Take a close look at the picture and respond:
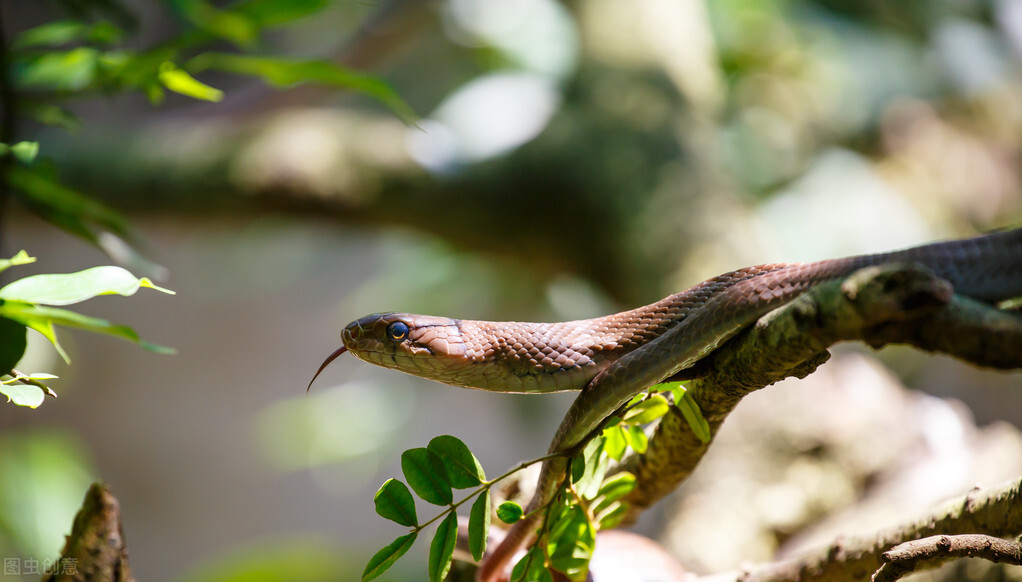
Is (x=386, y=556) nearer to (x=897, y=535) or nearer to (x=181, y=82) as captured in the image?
(x=897, y=535)

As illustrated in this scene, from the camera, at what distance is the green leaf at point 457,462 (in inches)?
38.8

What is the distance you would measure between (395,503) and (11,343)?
0.57m

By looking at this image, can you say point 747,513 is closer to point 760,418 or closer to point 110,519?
point 760,418

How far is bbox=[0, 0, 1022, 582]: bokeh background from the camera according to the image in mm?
2672

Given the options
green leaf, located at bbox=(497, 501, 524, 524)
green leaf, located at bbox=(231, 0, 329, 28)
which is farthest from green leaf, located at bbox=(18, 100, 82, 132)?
green leaf, located at bbox=(497, 501, 524, 524)

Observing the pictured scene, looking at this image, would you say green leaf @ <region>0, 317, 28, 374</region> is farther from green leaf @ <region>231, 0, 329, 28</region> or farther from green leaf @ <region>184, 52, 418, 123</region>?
green leaf @ <region>231, 0, 329, 28</region>

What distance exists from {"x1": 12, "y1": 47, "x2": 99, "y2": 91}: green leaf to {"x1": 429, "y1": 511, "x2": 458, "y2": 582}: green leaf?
4.85 feet

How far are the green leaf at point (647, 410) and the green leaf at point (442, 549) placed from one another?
0.29 m

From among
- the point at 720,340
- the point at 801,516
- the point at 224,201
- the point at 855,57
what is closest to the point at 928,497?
the point at 801,516

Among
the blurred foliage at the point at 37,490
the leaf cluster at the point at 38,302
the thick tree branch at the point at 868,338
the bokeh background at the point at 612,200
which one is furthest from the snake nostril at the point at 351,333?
the blurred foliage at the point at 37,490

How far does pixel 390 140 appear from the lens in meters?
3.98

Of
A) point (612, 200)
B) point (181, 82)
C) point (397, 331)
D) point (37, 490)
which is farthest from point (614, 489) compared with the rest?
point (37, 490)

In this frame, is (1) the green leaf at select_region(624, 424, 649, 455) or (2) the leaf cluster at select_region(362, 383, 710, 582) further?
(1) the green leaf at select_region(624, 424, 649, 455)

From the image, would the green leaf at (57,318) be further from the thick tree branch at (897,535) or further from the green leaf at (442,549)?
the thick tree branch at (897,535)
